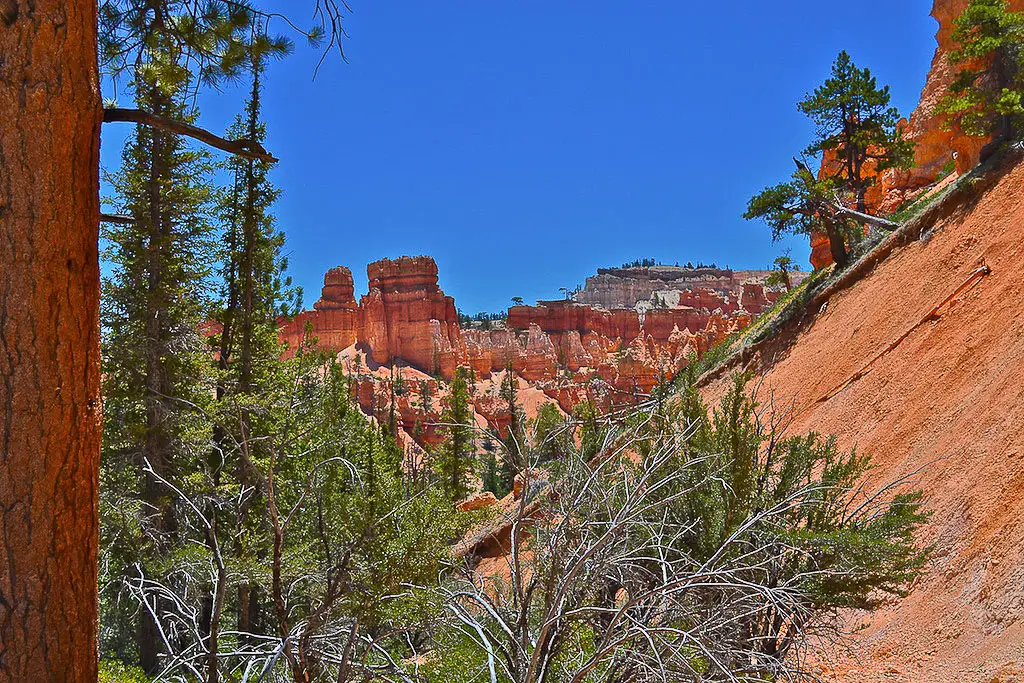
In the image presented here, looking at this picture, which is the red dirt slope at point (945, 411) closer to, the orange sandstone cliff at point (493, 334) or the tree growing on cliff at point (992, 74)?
the tree growing on cliff at point (992, 74)

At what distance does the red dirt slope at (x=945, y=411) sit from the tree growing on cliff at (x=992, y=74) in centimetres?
186

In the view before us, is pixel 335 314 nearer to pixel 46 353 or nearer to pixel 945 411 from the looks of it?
pixel 945 411

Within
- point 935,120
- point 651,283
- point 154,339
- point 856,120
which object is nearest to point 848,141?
point 856,120

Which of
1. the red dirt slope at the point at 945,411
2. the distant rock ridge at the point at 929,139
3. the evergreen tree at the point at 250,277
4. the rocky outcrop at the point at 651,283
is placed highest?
the rocky outcrop at the point at 651,283

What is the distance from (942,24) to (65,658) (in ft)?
139

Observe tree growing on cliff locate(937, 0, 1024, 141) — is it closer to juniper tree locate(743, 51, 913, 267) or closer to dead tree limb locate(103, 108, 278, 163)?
juniper tree locate(743, 51, 913, 267)

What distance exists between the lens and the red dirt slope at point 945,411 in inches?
269

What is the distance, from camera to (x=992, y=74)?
16281 millimetres

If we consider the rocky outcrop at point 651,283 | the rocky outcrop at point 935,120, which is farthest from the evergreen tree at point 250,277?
the rocky outcrop at point 651,283

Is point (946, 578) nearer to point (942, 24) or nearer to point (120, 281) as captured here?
point (120, 281)

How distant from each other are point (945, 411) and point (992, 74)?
10.5 m

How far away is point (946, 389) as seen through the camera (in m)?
11.1

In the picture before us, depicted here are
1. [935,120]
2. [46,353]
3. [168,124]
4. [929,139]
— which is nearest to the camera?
[46,353]

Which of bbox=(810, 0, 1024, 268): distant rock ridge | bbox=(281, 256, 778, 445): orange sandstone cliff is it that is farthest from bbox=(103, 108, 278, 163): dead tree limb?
bbox=(281, 256, 778, 445): orange sandstone cliff
